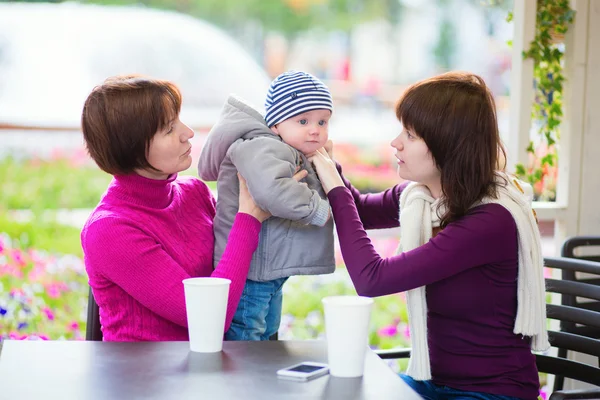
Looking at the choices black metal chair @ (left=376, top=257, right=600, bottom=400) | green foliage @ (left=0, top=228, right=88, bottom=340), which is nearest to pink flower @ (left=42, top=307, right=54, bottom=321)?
green foliage @ (left=0, top=228, right=88, bottom=340)

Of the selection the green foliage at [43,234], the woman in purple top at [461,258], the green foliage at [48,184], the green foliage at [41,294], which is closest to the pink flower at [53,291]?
the green foliage at [41,294]

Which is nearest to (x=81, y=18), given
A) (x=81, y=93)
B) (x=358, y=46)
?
(x=81, y=93)

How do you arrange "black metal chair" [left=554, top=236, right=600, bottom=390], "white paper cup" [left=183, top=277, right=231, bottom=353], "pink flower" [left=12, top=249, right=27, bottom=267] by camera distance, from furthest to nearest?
"pink flower" [left=12, top=249, right=27, bottom=267]
"black metal chair" [left=554, top=236, right=600, bottom=390]
"white paper cup" [left=183, top=277, right=231, bottom=353]

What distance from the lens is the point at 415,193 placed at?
168 centimetres

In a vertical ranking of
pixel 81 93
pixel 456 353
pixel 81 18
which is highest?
pixel 81 18

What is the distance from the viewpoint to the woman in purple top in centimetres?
155

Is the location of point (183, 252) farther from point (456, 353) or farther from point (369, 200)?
point (456, 353)

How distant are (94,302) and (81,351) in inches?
14.8

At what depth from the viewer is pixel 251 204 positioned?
5.38ft

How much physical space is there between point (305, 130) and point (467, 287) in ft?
1.58

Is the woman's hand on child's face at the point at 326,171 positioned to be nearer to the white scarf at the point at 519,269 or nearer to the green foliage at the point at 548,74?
the white scarf at the point at 519,269

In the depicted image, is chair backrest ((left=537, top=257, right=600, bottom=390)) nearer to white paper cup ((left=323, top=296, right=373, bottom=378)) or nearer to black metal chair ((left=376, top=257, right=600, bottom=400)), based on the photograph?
black metal chair ((left=376, top=257, right=600, bottom=400))

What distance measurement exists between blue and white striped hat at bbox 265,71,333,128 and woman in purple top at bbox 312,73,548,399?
0.57 ft

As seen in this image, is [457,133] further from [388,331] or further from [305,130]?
[388,331]
